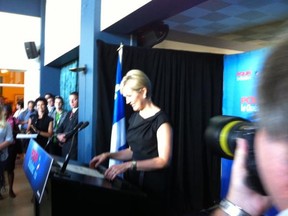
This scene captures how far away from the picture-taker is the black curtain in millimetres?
3258

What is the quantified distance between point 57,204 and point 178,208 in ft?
7.88

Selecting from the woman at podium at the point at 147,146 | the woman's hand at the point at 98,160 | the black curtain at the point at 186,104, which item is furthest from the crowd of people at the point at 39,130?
the woman at podium at the point at 147,146

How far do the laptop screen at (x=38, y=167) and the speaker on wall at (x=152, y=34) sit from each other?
191 centimetres

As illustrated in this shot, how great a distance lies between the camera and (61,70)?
6.94m

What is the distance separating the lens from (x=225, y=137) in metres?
0.74

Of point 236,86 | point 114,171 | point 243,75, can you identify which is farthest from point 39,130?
point 114,171

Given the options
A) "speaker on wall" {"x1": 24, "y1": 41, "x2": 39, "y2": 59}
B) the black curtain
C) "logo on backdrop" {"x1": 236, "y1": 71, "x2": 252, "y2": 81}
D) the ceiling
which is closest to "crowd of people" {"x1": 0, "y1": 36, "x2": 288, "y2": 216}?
the black curtain

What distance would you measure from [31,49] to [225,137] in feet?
23.8

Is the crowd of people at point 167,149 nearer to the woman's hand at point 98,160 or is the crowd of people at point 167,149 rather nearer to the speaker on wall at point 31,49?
the woman's hand at point 98,160

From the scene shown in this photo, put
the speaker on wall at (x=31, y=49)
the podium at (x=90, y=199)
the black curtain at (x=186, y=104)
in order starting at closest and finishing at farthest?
the podium at (x=90, y=199) < the black curtain at (x=186, y=104) < the speaker on wall at (x=31, y=49)

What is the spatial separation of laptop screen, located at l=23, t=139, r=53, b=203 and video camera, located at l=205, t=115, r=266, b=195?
79 centimetres

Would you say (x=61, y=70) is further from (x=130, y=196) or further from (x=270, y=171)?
(x=270, y=171)

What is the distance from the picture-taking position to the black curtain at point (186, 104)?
128 inches

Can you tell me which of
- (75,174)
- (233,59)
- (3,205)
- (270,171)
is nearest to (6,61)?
(3,205)
